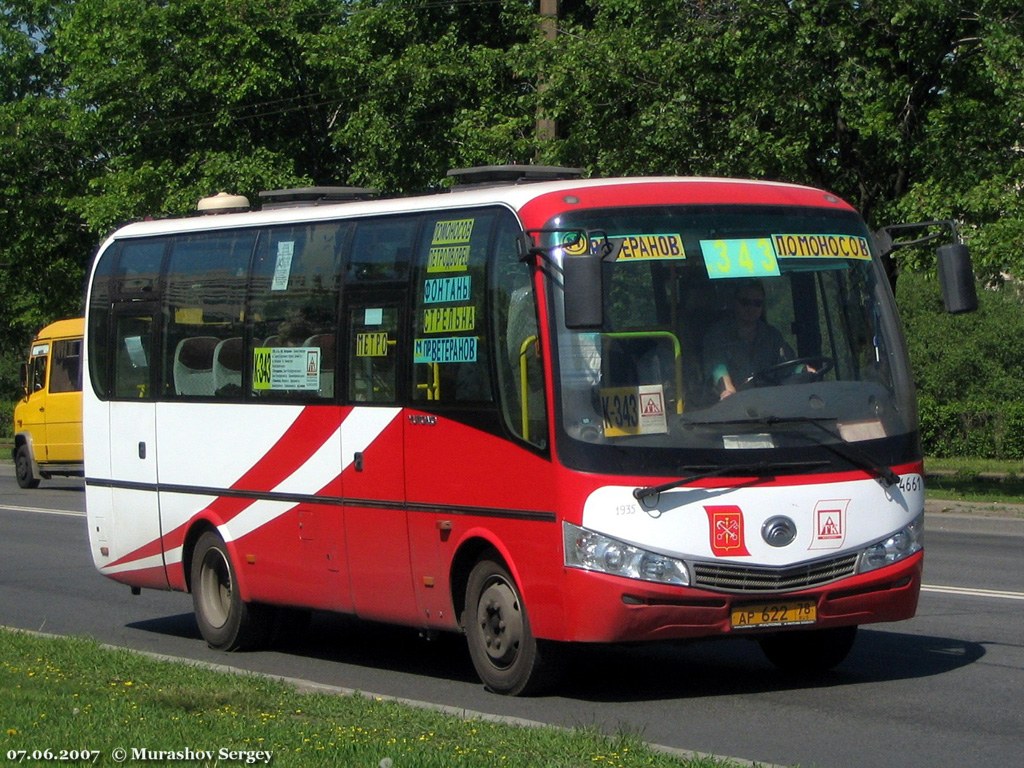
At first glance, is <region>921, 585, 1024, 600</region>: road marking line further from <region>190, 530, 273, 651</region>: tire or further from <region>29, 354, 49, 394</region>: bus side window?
<region>29, 354, 49, 394</region>: bus side window

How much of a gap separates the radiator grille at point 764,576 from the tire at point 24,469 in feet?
80.4

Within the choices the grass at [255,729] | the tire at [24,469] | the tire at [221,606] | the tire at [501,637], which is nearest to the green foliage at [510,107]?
the tire at [24,469]

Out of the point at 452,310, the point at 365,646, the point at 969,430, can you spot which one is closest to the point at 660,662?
the point at 365,646

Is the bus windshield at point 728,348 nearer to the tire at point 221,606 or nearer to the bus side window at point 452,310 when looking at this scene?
the bus side window at point 452,310

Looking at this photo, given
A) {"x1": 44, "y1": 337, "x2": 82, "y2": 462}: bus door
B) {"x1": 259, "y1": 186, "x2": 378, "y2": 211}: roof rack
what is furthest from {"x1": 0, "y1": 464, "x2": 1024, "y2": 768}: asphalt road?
{"x1": 44, "y1": 337, "x2": 82, "y2": 462}: bus door

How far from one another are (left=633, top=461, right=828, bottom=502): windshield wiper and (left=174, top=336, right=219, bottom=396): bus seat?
4.17 metres

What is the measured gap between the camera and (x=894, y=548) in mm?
8820

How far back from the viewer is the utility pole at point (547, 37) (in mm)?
23859

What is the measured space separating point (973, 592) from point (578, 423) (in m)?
5.95

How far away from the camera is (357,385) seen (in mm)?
9992

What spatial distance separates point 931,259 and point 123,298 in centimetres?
1257

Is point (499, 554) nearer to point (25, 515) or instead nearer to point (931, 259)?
point (931, 259)

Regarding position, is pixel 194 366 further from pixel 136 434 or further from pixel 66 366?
pixel 66 366

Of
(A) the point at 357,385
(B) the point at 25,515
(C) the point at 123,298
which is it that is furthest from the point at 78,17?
(A) the point at 357,385
